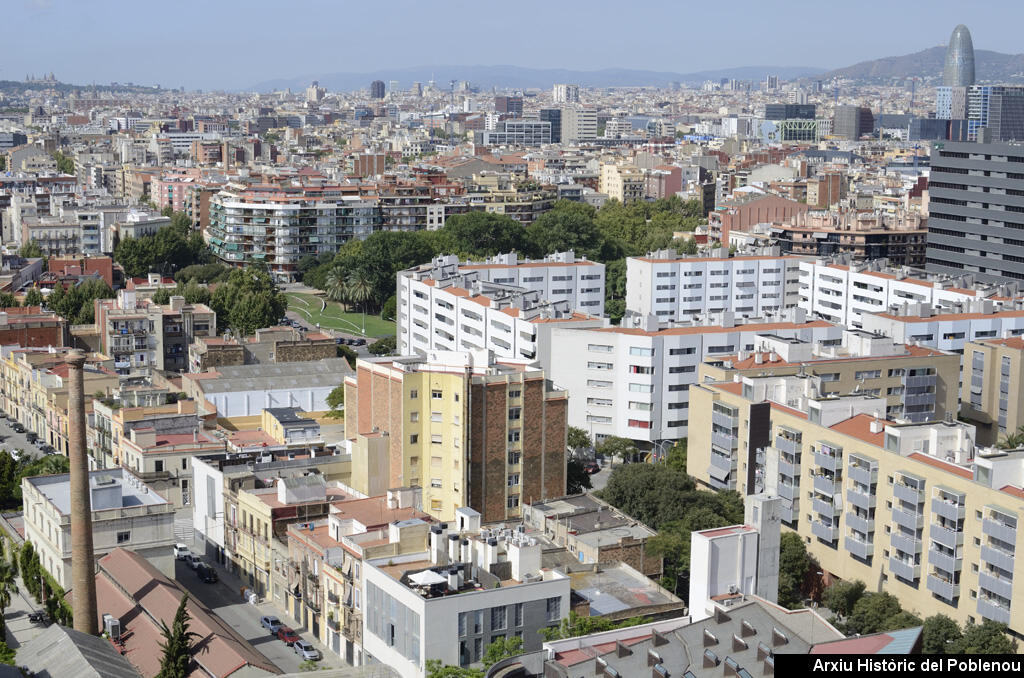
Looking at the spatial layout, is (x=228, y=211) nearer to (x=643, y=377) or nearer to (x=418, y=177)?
(x=418, y=177)

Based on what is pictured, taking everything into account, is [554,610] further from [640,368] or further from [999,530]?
[640,368]

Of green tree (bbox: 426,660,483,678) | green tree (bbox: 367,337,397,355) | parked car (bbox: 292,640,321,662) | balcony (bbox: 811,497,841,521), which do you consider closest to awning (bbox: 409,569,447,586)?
green tree (bbox: 426,660,483,678)

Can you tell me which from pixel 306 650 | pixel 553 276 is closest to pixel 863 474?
Result: pixel 306 650

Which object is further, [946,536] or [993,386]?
[993,386]

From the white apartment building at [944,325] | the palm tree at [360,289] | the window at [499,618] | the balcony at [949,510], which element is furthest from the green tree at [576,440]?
the palm tree at [360,289]

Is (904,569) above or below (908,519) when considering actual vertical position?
below

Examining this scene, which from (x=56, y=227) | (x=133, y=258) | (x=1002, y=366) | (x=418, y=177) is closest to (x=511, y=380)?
(x=1002, y=366)

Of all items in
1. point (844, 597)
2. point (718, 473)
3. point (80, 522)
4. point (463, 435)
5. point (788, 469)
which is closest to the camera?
point (80, 522)

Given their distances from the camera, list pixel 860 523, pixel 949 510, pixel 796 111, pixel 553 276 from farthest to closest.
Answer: pixel 796 111
pixel 553 276
pixel 860 523
pixel 949 510
